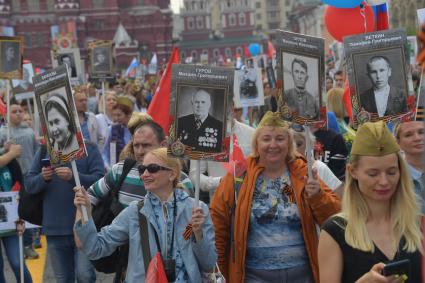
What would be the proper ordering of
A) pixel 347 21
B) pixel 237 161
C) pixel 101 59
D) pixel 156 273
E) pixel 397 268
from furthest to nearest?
pixel 101 59 → pixel 347 21 → pixel 237 161 → pixel 156 273 → pixel 397 268

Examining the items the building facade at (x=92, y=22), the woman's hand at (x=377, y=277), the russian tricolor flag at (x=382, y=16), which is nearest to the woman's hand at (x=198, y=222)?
the woman's hand at (x=377, y=277)

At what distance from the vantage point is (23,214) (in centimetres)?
600

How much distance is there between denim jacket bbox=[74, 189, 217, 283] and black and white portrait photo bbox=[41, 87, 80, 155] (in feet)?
2.62

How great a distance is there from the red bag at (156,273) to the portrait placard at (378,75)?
4.43 ft

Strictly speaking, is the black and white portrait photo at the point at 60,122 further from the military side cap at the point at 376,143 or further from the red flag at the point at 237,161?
the military side cap at the point at 376,143

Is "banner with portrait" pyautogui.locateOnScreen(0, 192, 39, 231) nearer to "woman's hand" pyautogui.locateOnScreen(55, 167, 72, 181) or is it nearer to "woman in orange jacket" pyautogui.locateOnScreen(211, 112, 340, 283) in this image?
"woman's hand" pyautogui.locateOnScreen(55, 167, 72, 181)

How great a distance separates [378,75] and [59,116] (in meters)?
1.76

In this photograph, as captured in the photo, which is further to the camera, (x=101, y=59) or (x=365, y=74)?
(x=101, y=59)

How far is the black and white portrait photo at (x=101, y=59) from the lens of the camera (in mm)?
14436

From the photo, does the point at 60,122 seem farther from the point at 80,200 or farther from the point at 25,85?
the point at 25,85

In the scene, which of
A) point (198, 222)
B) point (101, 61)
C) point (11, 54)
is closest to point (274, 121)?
point (198, 222)

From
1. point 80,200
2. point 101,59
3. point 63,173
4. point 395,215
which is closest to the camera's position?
point 395,215

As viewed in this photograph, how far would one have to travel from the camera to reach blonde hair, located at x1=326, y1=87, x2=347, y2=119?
24.9 feet

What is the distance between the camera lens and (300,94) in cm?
443
